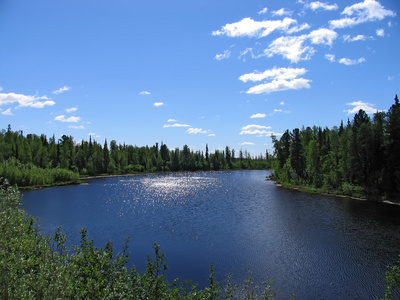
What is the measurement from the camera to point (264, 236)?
3969 centimetres

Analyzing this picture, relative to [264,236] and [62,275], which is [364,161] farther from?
[62,275]

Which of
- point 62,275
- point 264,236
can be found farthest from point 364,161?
point 62,275

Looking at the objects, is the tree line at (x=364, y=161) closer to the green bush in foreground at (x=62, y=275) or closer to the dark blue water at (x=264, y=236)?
the dark blue water at (x=264, y=236)

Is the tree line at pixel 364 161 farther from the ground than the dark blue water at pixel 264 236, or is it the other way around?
the tree line at pixel 364 161

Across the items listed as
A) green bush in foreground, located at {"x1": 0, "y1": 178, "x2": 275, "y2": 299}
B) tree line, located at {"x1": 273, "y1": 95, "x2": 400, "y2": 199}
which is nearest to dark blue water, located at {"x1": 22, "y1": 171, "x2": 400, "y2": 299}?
tree line, located at {"x1": 273, "y1": 95, "x2": 400, "y2": 199}

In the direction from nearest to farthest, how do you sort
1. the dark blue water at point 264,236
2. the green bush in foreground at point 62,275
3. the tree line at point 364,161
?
1. the green bush in foreground at point 62,275
2. the dark blue water at point 264,236
3. the tree line at point 364,161

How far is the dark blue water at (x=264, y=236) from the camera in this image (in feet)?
86.5

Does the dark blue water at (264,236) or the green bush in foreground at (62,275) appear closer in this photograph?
the green bush in foreground at (62,275)

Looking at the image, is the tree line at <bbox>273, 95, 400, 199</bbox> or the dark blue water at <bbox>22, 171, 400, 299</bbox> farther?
the tree line at <bbox>273, 95, 400, 199</bbox>

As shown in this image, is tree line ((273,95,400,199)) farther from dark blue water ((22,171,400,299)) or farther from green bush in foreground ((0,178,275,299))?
green bush in foreground ((0,178,275,299))

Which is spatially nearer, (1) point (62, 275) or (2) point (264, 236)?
(1) point (62, 275)

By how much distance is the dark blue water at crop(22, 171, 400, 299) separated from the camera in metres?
26.4

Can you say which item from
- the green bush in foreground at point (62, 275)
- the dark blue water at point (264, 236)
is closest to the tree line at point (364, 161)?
the dark blue water at point (264, 236)

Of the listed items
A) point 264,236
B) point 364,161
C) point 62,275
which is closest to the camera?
point 62,275
